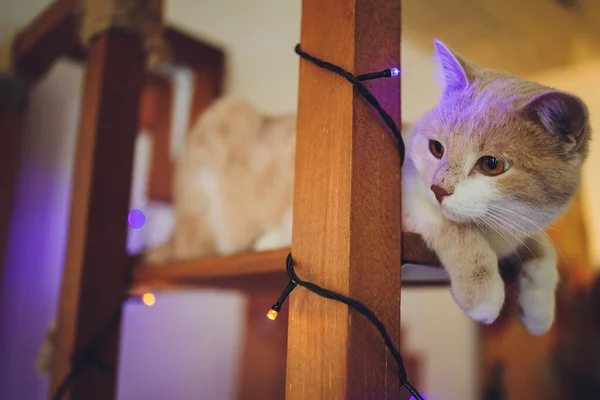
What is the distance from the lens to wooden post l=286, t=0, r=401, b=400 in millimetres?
488

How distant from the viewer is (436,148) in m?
0.58

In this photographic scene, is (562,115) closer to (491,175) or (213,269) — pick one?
(491,175)

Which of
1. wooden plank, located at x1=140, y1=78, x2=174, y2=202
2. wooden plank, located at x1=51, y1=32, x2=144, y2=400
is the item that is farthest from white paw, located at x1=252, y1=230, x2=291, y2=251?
wooden plank, located at x1=140, y1=78, x2=174, y2=202

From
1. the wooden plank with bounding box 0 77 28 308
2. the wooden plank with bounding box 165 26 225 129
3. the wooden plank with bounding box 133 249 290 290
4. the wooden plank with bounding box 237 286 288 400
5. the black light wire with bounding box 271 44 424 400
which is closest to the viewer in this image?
the black light wire with bounding box 271 44 424 400

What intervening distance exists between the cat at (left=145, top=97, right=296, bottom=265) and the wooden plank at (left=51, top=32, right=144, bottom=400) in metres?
0.10

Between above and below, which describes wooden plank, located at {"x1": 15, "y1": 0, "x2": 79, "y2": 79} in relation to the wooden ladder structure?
above

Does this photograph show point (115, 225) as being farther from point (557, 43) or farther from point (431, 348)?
point (431, 348)

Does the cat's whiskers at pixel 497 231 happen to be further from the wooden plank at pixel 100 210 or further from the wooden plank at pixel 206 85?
the wooden plank at pixel 206 85

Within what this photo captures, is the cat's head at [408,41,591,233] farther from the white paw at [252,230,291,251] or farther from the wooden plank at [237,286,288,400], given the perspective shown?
the wooden plank at [237,286,288,400]

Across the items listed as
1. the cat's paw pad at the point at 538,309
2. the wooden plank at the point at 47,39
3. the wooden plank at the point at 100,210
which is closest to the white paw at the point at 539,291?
the cat's paw pad at the point at 538,309

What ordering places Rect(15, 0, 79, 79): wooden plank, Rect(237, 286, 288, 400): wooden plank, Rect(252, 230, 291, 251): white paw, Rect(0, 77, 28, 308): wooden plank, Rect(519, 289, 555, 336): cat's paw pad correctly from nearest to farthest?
Rect(519, 289, 555, 336): cat's paw pad, Rect(252, 230, 291, 251): white paw, Rect(15, 0, 79, 79): wooden plank, Rect(0, 77, 28, 308): wooden plank, Rect(237, 286, 288, 400): wooden plank

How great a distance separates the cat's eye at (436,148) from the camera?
578 mm

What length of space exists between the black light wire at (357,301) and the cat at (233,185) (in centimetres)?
33

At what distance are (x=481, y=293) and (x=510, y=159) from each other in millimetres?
135
